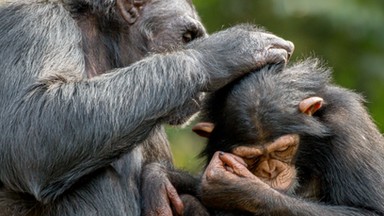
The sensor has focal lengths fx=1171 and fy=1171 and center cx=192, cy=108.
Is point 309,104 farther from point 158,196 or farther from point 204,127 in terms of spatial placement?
point 158,196

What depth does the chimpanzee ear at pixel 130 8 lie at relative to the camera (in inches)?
336

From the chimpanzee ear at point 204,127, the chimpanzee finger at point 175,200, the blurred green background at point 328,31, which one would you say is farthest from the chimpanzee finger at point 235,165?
the blurred green background at point 328,31

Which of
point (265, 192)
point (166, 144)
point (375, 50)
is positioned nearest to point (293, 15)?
point (375, 50)

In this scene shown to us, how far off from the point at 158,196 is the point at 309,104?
4.09 ft

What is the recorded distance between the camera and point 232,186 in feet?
25.8

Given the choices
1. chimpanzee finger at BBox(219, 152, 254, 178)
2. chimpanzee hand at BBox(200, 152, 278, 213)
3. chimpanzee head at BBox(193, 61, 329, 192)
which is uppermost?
chimpanzee head at BBox(193, 61, 329, 192)

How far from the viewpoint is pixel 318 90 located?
8.37m

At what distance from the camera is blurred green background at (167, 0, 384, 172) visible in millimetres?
13938

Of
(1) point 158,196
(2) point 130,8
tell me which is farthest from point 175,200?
(2) point 130,8

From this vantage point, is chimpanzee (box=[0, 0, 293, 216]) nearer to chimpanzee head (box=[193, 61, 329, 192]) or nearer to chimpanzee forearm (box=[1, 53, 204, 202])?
chimpanzee forearm (box=[1, 53, 204, 202])

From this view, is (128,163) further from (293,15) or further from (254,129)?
(293,15)

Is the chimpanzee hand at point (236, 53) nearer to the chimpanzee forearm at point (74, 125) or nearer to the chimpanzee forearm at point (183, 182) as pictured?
the chimpanzee forearm at point (74, 125)

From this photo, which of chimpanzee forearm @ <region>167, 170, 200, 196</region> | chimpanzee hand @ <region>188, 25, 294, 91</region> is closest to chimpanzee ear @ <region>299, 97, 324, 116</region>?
chimpanzee hand @ <region>188, 25, 294, 91</region>

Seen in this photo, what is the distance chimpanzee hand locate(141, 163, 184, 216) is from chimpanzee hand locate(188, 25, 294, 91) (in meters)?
0.82
